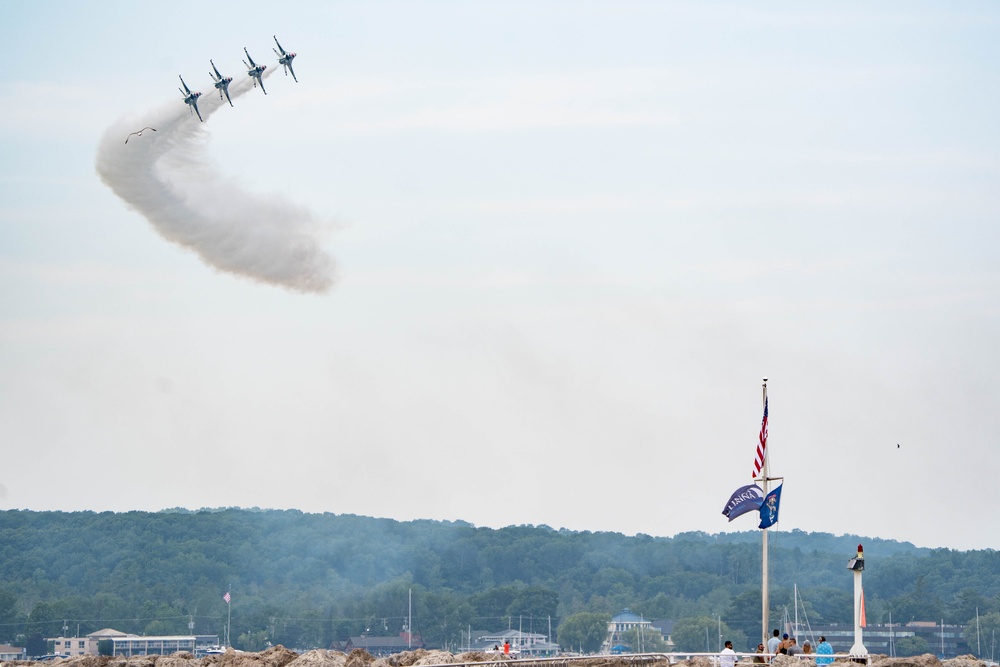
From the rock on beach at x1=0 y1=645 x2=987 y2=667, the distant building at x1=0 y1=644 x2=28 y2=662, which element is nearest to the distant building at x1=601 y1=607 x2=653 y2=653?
the distant building at x1=0 y1=644 x2=28 y2=662

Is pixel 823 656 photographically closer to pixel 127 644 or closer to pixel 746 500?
pixel 746 500

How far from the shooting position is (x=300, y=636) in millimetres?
160875

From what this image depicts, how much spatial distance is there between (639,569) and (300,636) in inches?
2191

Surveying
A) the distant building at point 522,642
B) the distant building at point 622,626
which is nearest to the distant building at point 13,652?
the distant building at point 522,642

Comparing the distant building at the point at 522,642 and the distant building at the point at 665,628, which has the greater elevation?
the distant building at the point at 665,628

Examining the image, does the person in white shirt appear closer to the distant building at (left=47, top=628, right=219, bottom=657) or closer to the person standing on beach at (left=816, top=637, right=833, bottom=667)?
the person standing on beach at (left=816, top=637, right=833, bottom=667)

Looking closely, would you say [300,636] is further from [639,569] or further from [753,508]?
[753,508]

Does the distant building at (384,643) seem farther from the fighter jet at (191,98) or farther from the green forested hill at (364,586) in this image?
→ the fighter jet at (191,98)

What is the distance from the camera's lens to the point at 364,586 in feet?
585

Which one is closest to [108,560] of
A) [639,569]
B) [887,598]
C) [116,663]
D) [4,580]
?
[4,580]

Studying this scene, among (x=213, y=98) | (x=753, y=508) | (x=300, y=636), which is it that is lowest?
(x=300, y=636)

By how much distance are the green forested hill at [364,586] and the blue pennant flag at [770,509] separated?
10929 centimetres

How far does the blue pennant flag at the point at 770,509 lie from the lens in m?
46.1

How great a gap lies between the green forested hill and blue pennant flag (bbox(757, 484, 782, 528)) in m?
109
